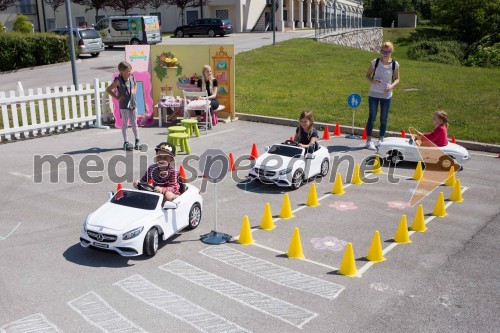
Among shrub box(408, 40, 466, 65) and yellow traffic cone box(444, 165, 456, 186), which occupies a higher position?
shrub box(408, 40, 466, 65)

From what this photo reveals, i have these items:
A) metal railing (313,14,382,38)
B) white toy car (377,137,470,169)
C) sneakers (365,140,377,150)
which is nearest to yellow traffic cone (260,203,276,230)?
white toy car (377,137,470,169)

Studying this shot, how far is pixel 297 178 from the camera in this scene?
9867 mm

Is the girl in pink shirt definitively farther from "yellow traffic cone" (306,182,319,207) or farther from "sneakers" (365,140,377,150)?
"yellow traffic cone" (306,182,319,207)

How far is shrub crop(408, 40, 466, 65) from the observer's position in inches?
1918

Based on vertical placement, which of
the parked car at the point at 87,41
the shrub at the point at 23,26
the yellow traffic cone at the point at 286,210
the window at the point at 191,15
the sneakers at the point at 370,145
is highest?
the window at the point at 191,15

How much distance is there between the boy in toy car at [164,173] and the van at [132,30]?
33.3 metres

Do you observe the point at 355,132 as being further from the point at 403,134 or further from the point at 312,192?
the point at 312,192

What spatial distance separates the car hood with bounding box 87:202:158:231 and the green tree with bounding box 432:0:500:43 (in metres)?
59.4

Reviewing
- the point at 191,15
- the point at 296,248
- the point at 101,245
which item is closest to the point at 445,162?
the point at 296,248

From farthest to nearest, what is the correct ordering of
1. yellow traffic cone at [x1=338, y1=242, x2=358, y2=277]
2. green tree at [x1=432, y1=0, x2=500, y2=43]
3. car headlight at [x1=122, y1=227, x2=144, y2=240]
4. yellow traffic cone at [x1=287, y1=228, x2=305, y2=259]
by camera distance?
1. green tree at [x1=432, y1=0, x2=500, y2=43]
2. yellow traffic cone at [x1=287, y1=228, x2=305, y2=259]
3. car headlight at [x1=122, y1=227, x2=144, y2=240]
4. yellow traffic cone at [x1=338, y1=242, x2=358, y2=277]

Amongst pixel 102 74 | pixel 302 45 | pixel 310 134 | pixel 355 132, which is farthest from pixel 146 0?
pixel 310 134

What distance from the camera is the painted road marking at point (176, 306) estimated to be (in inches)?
211

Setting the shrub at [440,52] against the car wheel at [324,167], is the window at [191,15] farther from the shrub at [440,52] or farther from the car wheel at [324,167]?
the car wheel at [324,167]

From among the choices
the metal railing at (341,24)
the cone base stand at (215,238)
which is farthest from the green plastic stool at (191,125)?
the metal railing at (341,24)
